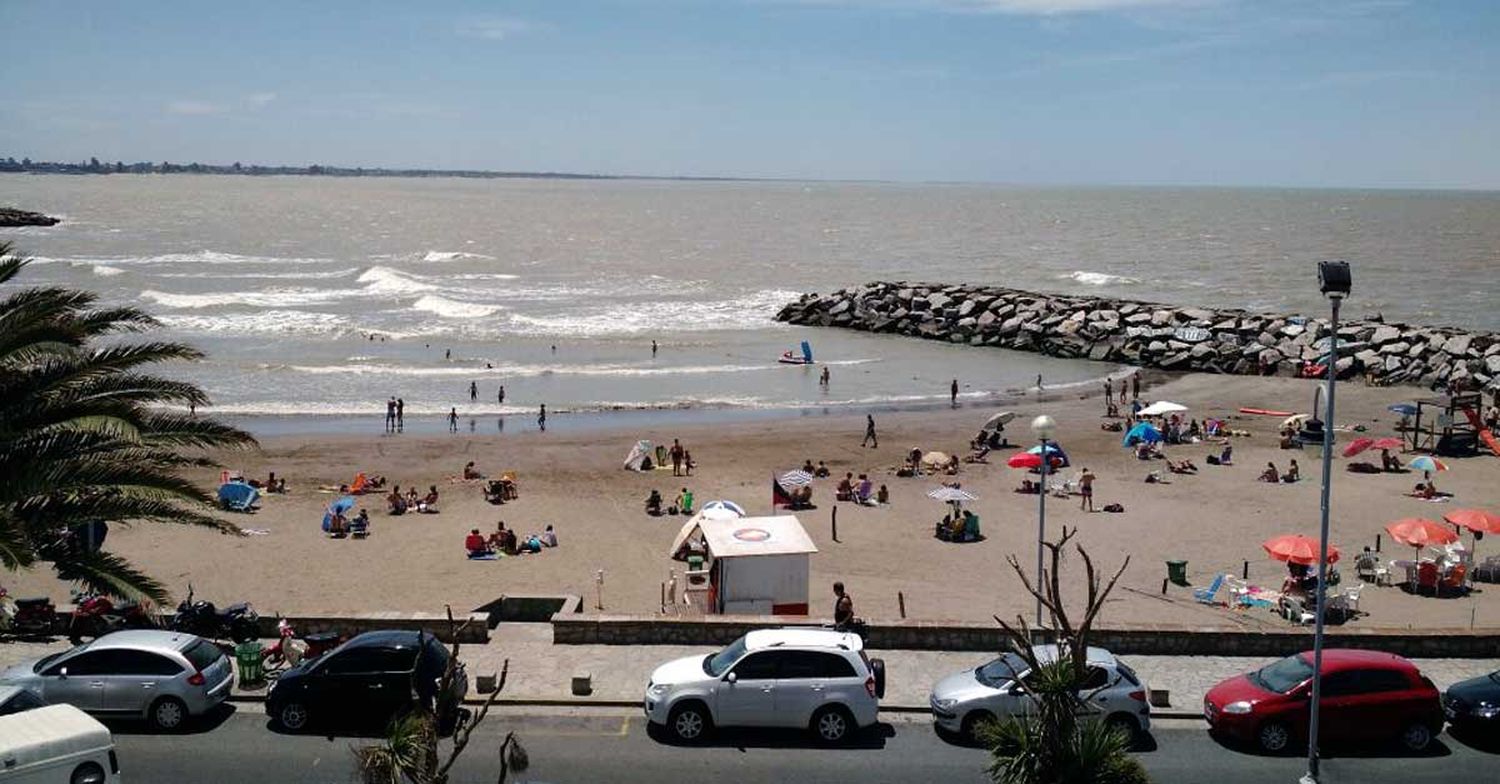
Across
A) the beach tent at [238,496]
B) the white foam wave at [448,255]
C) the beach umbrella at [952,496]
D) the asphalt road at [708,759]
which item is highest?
the white foam wave at [448,255]

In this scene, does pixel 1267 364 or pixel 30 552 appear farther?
pixel 1267 364

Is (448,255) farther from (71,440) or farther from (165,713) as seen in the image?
(71,440)

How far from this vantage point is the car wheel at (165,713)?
49.5 feet

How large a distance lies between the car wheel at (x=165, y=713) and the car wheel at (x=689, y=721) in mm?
5550

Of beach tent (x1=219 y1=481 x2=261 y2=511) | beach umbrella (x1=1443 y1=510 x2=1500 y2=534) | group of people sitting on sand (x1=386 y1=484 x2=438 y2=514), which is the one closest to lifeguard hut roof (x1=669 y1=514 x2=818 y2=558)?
group of people sitting on sand (x1=386 y1=484 x2=438 y2=514)

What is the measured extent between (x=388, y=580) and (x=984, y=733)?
17.3m

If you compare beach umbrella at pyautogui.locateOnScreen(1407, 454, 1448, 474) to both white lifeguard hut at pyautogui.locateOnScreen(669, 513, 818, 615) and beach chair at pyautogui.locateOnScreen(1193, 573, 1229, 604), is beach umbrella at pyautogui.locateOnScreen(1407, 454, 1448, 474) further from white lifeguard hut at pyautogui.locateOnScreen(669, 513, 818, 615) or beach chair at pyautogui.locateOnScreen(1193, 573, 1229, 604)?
white lifeguard hut at pyautogui.locateOnScreen(669, 513, 818, 615)

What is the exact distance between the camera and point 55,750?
11.6m

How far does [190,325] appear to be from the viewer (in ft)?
234

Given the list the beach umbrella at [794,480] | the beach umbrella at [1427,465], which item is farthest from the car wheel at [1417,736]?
the beach umbrella at [1427,465]

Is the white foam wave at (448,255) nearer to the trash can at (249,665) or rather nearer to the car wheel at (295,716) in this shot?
the trash can at (249,665)

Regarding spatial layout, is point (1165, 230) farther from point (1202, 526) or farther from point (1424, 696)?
point (1424, 696)

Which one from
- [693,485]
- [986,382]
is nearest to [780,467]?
[693,485]

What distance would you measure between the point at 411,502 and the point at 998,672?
1979cm
